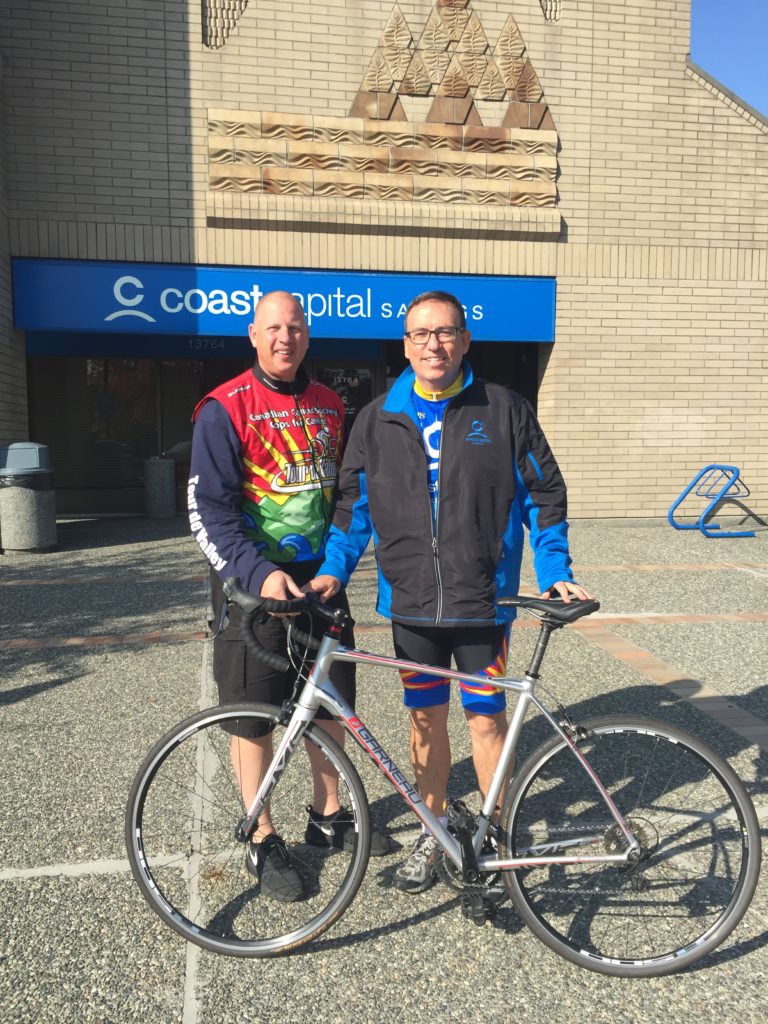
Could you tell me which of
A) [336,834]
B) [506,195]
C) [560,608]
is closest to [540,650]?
[560,608]

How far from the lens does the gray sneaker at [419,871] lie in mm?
2715

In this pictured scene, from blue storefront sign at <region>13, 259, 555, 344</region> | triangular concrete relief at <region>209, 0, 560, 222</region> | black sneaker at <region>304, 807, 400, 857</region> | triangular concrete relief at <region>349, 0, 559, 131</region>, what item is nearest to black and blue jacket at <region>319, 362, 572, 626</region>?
black sneaker at <region>304, 807, 400, 857</region>

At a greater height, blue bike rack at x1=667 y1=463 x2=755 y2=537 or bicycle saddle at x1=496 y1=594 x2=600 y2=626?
bicycle saddle at x1=496 y1=594 x2=600 y2=626

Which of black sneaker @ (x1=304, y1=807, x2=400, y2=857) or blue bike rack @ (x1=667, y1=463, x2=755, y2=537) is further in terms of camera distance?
blue bike rack @ (x1=667, y1=463, x2=755, y2=537)

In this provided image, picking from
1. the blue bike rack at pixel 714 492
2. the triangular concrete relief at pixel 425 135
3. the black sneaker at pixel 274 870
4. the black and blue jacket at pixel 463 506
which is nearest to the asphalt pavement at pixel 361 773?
the black sneaker at pixel 274 870

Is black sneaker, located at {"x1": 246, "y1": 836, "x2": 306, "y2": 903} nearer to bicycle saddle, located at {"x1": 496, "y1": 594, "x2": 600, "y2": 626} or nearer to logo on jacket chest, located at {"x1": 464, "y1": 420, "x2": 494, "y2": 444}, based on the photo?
bicycle saddle, located at {"x1": 496, "y1": 594, "x2": 600, "y2": 626}

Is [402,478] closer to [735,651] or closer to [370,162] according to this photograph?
[735,651]

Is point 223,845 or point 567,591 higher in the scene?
point 567,591

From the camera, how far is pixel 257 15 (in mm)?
10289

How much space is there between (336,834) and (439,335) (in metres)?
1.74

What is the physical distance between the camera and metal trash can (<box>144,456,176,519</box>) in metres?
11.8

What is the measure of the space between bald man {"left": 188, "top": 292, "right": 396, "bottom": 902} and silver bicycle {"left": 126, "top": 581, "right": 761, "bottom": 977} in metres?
0.14

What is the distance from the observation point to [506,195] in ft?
35.2

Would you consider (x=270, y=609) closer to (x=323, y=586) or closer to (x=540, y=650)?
(x=323, y=586)
